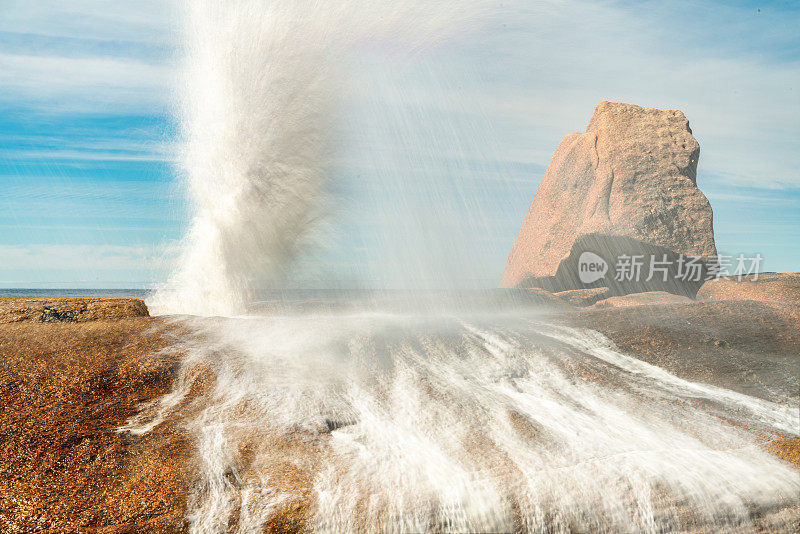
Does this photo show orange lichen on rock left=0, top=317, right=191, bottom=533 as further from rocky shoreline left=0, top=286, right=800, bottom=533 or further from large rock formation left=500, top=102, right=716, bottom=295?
large rock formation left=500, top=102, right=716, bottom=295

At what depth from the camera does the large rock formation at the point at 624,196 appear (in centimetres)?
1525

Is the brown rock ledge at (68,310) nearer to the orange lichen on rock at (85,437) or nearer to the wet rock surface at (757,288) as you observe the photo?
the orange lichen on rock at (85,437)

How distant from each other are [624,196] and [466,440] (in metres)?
12.2

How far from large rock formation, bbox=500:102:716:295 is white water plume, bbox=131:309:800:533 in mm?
7697

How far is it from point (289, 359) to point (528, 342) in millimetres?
3993

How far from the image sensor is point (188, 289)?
505 inches

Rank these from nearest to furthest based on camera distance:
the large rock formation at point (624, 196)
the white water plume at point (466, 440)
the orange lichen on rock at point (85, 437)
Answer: the orange lichen on rock at point (85, 437), the white water plume at point (466, 440), the large rock formation at point (624, 196)

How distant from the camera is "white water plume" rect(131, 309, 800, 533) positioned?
4469 millimetres

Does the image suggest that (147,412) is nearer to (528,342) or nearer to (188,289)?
(528,342)

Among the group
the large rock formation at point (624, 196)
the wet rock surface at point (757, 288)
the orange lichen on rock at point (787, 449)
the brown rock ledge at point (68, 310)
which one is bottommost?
the orange lichen on rock at point (787, 449)

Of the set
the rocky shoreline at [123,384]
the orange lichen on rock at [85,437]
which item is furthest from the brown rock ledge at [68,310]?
the orange lichen on rock at [85,437]

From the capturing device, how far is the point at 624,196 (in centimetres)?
1552

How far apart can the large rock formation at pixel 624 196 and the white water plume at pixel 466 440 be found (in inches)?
303

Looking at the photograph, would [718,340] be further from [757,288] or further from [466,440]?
[757,288]
